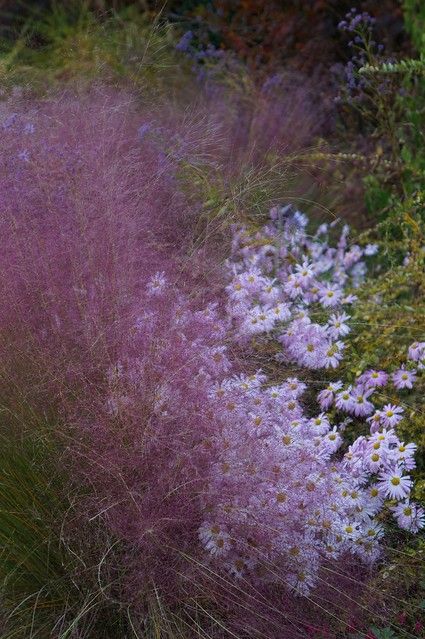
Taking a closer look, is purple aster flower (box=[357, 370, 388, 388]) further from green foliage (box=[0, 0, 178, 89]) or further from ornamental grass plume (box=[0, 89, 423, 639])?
green foliage (box=[0, 0, 178, 89])

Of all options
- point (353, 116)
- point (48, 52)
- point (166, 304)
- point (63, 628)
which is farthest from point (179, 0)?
point (63, 628)

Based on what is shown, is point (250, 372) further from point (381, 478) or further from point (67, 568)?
point (67, 568)

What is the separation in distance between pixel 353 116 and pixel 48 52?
7.84 feet

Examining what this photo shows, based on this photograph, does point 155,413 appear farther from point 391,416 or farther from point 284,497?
point 391,416

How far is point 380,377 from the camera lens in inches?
106

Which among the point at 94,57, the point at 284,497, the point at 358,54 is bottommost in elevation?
the point at 358,54

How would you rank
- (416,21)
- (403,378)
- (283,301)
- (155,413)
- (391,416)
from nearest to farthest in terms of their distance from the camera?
(155,413), (391,416), (403,378), (283,301), (416,21)

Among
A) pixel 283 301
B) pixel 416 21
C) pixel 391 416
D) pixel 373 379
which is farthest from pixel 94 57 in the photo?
pixel 416 21

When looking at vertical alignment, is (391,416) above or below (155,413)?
below

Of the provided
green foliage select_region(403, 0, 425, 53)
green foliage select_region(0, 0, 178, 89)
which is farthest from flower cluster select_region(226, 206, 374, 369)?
green foliage select_region(403, 0, 425, 53)

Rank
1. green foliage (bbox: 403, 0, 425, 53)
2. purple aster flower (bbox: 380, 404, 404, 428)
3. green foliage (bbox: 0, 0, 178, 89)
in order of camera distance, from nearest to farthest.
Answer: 1. purple aster flower (bbox: 380, 404, 404, 428)
2. green foliage (bbox: 0, 0, 178, 89)
3. green foliage (bbox: 403, 0, 425, 53)

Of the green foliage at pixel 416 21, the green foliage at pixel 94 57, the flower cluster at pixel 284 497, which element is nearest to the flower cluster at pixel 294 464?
the flower cluster at pixel 284 497

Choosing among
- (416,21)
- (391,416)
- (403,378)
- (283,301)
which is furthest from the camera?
(416,21)

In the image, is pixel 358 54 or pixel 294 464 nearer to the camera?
pixel 294 464
